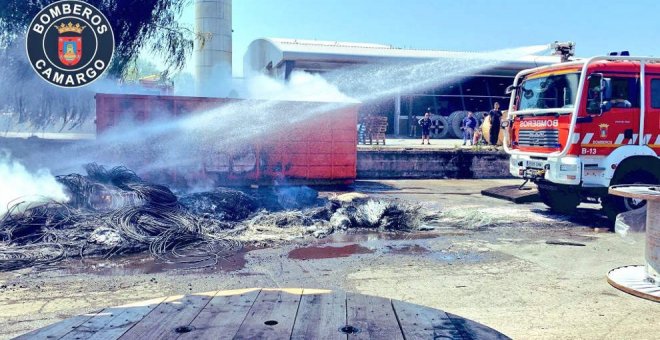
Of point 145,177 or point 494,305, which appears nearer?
point 494,305

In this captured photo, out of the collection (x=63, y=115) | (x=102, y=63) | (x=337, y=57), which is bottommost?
(x=63, y=115)

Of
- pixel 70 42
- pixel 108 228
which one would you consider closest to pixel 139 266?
pixel 108 228

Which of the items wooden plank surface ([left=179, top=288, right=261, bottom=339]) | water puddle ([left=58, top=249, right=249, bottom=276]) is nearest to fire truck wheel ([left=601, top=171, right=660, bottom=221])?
water puddle ([left=58, top=249, right=249, bottom=276])

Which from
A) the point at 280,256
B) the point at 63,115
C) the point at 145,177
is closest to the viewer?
the point at 280,256

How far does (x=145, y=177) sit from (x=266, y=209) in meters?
3.77

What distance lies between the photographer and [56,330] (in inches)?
77.7

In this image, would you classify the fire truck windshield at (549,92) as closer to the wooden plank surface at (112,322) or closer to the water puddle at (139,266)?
the water puddle at (139,266)

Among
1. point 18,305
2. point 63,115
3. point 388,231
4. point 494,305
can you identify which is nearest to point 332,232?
point 388,231

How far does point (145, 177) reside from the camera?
11.6 meters

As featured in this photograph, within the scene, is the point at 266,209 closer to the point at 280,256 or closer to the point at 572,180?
the point at 280,256

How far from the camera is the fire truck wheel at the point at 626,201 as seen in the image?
9062 mm

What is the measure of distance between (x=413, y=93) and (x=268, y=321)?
2637cm

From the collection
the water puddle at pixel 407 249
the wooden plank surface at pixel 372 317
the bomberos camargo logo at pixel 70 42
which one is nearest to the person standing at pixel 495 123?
the water puddle at pixel 407 249

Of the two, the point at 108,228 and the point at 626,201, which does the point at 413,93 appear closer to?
the point at 626,201
